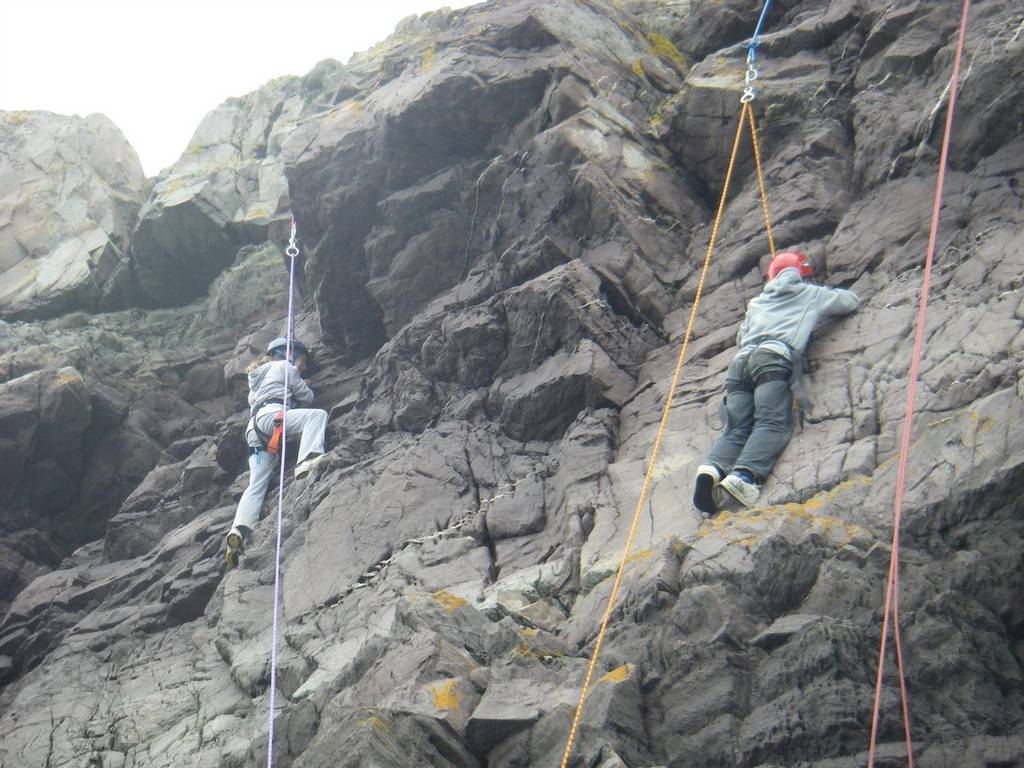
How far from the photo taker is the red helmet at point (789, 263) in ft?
41.2

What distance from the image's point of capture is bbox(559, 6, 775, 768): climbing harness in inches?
356

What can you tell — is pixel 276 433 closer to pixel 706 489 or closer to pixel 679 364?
pixel 679 364

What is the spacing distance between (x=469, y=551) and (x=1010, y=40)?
8.45m

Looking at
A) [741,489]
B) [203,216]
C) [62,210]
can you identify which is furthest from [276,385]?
[62,210]

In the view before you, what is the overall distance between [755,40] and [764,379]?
23.6ft

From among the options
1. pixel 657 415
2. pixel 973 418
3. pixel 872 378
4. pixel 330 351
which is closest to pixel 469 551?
pixel 657 415

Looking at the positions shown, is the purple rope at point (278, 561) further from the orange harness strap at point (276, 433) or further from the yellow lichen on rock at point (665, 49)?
the yellow lichen on rock at point (665, 49)

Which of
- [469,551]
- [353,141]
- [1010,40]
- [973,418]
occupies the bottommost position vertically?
[469,551]

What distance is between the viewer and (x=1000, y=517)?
8.79 metres

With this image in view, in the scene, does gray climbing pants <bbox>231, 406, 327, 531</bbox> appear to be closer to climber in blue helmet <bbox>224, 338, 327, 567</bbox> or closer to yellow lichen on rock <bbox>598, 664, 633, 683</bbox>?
climber in blue helmet <bbox>224, 338, 327, 567</bbox>

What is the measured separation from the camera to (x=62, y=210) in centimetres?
2350

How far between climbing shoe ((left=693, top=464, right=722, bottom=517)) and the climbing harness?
0.63m

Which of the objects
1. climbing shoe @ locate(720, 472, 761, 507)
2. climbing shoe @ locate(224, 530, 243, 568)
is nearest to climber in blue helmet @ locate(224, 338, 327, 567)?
climbing shoe @ locate(224, 530, 243, 568)

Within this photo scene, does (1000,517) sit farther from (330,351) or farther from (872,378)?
(330,351)
